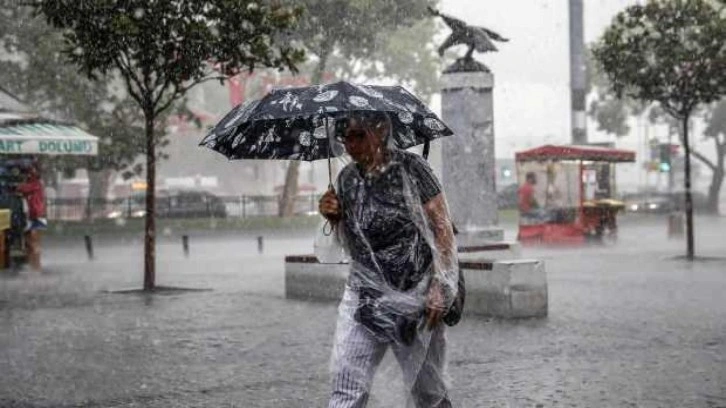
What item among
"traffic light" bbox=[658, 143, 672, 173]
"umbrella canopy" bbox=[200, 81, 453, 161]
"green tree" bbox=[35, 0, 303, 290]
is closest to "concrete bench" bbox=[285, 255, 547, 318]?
"green tree" bbox=[35, 0, 303, 290]

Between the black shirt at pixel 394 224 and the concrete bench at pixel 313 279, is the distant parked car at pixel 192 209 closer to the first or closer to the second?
the concrete bench at pixel 313 279

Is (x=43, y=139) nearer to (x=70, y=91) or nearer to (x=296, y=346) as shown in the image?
(x=296, y=346)

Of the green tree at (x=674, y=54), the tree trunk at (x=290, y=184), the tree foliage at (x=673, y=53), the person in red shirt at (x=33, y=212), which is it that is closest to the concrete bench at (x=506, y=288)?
the green tree at (x=674, y=54)

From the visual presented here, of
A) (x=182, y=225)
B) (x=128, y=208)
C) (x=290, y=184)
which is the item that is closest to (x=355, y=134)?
(x=182, y=225)

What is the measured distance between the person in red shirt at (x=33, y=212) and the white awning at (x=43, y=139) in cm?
63

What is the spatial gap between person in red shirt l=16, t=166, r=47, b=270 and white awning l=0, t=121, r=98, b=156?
63cm

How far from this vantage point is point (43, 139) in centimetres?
2216

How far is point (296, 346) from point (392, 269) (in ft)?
17.0

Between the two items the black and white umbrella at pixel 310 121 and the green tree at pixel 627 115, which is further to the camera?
the green tree at pixel 627 115

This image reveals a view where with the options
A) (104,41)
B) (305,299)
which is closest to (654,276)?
(305,299)

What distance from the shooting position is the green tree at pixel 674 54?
793 inches

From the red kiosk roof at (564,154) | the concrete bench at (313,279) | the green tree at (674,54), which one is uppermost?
the green tree at (674,54)

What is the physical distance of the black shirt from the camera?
16.0 ft

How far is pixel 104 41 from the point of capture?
48.6ft
